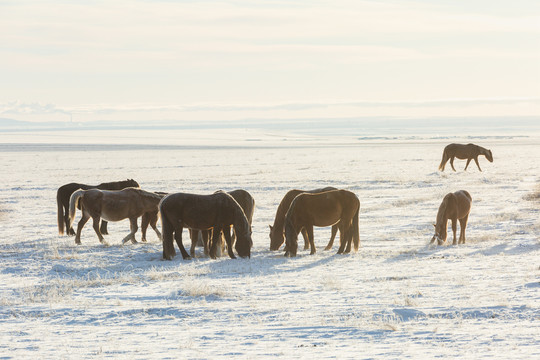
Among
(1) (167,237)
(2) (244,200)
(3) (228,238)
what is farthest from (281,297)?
(2) (244,200)

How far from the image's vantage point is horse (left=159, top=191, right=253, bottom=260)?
47.8ft

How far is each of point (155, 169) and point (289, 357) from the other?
4305cm

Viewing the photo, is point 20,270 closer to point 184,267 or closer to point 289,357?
point 184,267

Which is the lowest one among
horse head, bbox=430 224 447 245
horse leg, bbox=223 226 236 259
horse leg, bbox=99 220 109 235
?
horse leg, bbox=99 220 109 235

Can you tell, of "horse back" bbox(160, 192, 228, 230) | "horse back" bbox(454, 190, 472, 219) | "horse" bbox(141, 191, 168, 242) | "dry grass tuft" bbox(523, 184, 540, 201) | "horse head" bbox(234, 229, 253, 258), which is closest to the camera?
"horse back" bbox(160, 192, 228, 230)

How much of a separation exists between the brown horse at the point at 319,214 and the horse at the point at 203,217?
3.24 feet

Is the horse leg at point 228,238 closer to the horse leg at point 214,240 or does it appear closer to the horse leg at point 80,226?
the horse leg at point 214,240

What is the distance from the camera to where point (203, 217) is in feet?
47.8

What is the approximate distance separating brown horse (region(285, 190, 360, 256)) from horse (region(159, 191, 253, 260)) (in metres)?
0.99

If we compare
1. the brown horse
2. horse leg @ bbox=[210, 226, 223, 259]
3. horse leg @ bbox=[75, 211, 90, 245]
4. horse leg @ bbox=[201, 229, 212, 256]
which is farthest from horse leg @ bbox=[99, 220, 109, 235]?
the brown horse

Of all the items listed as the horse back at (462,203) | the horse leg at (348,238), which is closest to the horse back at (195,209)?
the horse leg at (348,238)

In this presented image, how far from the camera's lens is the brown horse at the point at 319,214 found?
49.6 ft

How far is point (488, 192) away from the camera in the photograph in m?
29.2

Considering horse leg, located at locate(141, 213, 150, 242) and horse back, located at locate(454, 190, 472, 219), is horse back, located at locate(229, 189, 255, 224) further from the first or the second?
horse back, located at locate(454, 190, 472, 219)
